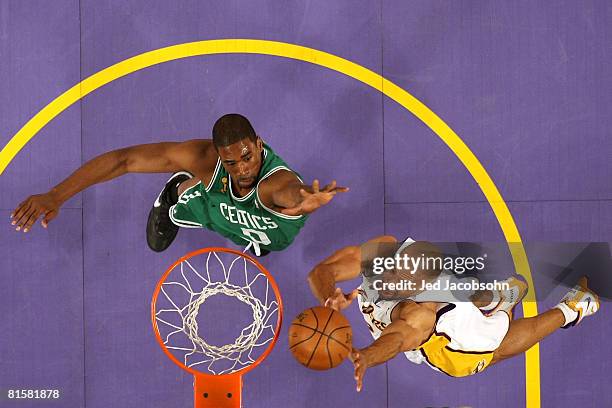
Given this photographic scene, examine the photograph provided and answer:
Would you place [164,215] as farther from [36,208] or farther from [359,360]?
[359,360]

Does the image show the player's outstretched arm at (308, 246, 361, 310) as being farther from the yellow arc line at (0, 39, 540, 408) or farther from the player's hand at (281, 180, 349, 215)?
the yellow arc line at (0, 39, 540, 408)

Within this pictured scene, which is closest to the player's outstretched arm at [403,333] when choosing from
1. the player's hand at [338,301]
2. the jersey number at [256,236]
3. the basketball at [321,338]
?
the basketball at [321,338]

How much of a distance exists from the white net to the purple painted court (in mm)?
145

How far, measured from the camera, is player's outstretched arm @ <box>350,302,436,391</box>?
14.7 feet

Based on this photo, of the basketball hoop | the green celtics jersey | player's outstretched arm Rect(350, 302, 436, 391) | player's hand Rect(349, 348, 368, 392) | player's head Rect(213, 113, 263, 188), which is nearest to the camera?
player's hand Rect(349, 348, 368, 392)

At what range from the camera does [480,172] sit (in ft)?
17.7

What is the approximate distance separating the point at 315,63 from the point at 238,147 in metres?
1.13

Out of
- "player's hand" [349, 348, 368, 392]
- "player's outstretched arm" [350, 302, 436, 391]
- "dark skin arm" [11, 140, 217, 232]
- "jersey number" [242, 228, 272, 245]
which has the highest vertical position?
"dark skin arm" [11, 140, 217, 232]

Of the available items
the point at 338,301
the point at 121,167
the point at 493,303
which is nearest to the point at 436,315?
the point at 493,303

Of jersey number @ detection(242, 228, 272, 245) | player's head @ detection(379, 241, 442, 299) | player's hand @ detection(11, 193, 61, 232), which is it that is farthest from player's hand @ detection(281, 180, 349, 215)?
player's hand @ detection(11, 193, 61, 232)

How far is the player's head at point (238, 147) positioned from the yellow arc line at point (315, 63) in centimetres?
85

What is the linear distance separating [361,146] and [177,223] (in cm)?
154

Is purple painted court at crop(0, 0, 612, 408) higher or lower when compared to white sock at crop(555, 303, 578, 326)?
higher

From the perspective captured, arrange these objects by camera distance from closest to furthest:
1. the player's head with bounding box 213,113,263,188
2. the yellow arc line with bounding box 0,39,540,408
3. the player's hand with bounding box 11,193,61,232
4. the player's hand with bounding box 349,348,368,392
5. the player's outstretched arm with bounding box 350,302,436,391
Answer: the player's hand with bounding box 349,348,368,392
the player's outstretched arm with bounding box 350,302,436,391
the player's head with bounding box 213,113,263,188
the player's hand with bounding box 11,193,61,232
the yellow arc line with bounding box 0,39,540,408
